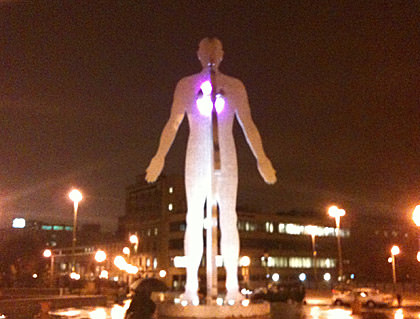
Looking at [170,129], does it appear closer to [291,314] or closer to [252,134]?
[252,134]

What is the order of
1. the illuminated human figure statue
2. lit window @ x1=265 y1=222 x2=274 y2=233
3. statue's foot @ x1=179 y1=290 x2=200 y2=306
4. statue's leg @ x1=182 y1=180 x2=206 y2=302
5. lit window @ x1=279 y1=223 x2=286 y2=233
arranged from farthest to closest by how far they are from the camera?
1. lit window @ x1=279 y1=223 x2=286 y2=233
2. lit window @ x1=265 y1=222 x2=274 y2=233
3. the illuminated human figure statue
4. statue's leg @ x1=182 y1=180 x2=206 y2=302
5. statue's foot @ x1=179 y1=290 x2=200 y2=306

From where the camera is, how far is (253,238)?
7512cm

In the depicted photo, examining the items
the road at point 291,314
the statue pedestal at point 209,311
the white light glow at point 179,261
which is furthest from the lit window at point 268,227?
the statue pedestal at point 209,311

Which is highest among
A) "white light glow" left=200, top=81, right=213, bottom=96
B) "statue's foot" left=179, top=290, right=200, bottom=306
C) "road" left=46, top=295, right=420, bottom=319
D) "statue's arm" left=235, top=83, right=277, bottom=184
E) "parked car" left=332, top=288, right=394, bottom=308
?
"white light glow" left=200, top=81, right=213, bottom=96

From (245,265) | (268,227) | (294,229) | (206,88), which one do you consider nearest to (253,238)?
(268,227)

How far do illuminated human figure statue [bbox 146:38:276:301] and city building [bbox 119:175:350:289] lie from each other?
189 feet

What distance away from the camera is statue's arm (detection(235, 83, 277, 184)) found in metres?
15.1

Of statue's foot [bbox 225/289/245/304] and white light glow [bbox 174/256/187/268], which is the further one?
white light glow [bbox 174/256/187/268]

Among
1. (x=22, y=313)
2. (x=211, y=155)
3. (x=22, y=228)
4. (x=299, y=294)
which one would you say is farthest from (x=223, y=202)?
(x=22, y=228)

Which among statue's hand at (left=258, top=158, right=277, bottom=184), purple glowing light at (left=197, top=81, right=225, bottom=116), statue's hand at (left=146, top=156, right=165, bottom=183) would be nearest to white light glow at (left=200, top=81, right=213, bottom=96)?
purple glowing light at (left=197, top=81, right=225, bottom=116)

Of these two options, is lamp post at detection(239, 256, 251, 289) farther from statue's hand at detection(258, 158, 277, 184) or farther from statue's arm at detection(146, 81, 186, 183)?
statue's arm at detection(146, 81, 186, 183)

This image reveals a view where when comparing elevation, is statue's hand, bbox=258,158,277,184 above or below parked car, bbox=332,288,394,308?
above

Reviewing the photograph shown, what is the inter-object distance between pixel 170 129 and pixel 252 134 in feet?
8.29

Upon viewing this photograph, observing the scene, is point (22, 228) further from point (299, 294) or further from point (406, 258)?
point (299, 294)
